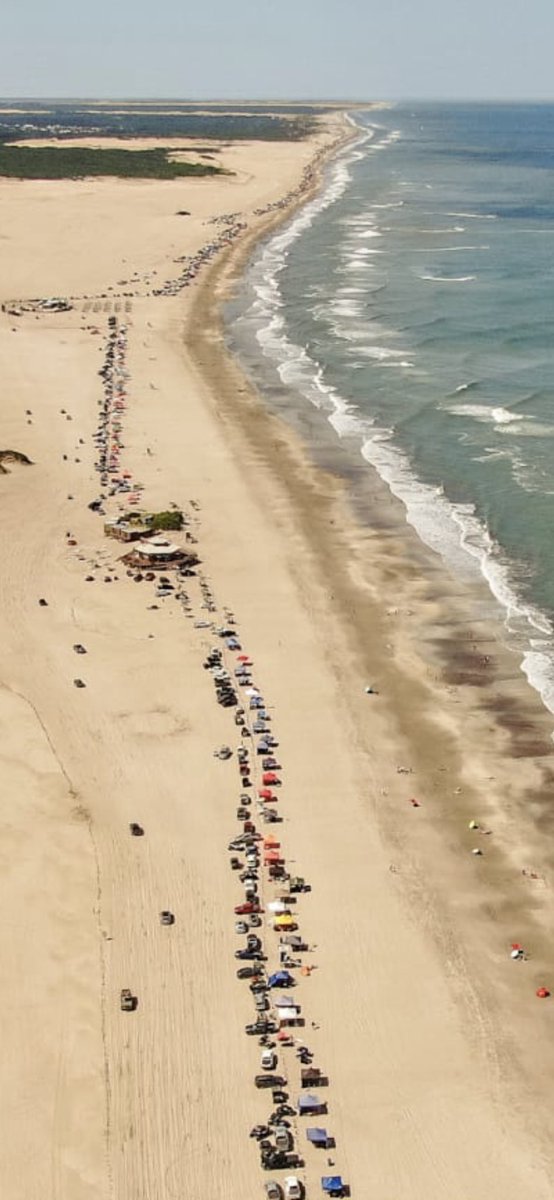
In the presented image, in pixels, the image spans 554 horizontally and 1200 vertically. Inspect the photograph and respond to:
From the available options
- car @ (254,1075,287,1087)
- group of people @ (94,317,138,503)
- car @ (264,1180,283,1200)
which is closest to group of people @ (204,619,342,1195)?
car @ (254,1075,287,1087)

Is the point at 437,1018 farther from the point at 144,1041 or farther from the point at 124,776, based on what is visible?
the point at 124,776

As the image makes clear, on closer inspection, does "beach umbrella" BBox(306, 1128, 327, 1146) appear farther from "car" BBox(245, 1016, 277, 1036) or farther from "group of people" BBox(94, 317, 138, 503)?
"group of people" BBox(94, 317, 138, 503)

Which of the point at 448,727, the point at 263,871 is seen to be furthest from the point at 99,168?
the point at 263,871

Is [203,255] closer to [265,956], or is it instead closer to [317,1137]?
[265,956]

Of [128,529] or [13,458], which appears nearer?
[128,529]

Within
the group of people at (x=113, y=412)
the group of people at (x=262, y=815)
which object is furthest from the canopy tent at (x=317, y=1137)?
the group of people at (x=113, y=412)

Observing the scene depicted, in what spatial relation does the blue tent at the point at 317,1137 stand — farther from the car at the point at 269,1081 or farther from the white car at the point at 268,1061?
the white car at the point at 268,1061
